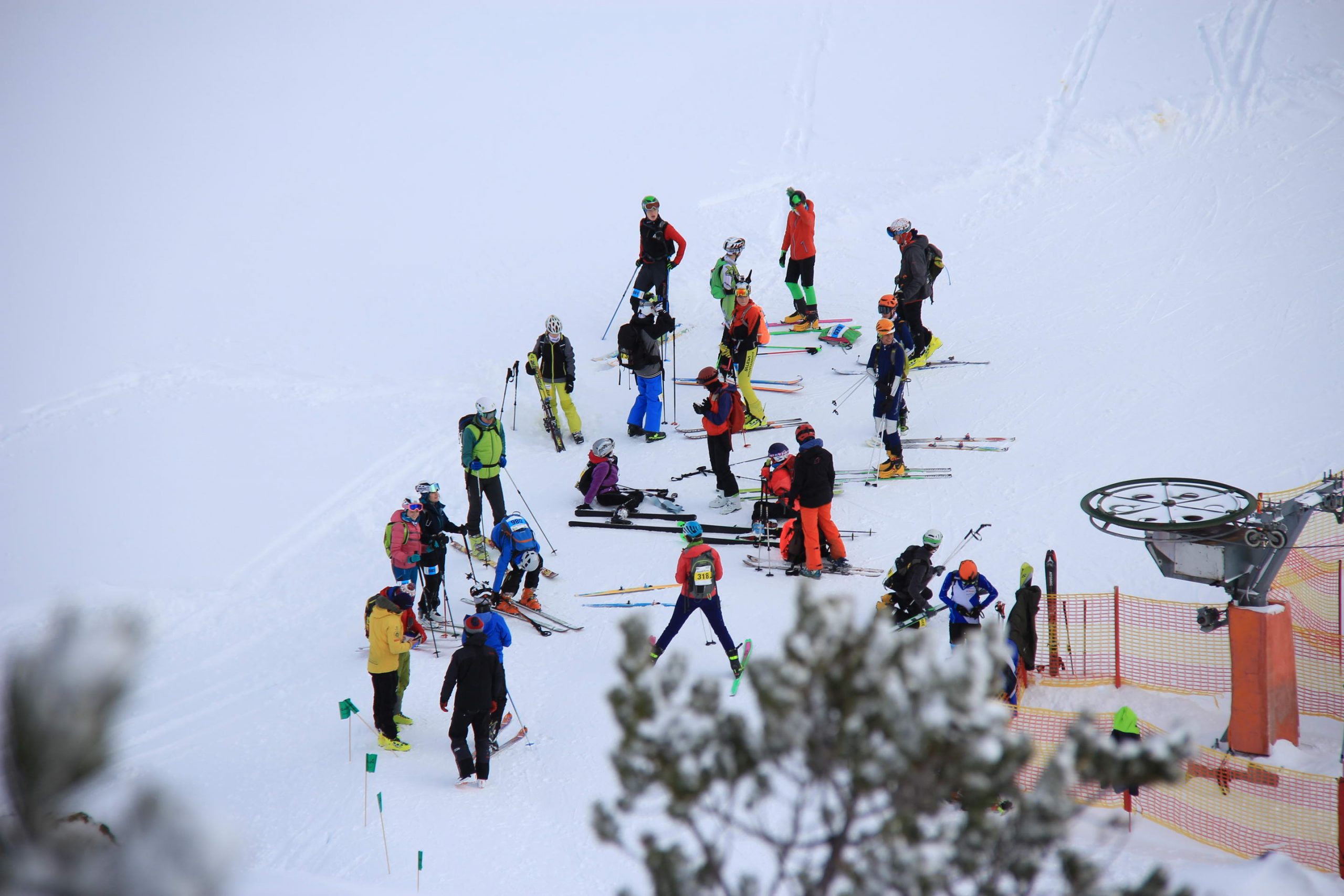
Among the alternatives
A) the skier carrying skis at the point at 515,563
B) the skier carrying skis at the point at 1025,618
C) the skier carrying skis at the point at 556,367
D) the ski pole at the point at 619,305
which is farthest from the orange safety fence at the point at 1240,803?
the ski pole at the point at 619,305

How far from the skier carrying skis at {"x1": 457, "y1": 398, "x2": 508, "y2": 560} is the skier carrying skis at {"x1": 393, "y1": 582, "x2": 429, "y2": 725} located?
5.61 ft

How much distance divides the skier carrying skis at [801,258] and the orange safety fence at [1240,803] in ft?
32.1

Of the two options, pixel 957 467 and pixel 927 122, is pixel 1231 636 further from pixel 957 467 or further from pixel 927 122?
pixel 927 122

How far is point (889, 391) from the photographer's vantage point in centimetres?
1230

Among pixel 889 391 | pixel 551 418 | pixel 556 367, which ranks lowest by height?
pixel 551 418

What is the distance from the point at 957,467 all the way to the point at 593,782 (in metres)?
6.51

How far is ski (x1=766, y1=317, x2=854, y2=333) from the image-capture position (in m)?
17.1

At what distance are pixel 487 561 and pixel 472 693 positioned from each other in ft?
13.9

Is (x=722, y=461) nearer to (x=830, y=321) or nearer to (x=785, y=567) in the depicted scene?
(x=785, y=567)

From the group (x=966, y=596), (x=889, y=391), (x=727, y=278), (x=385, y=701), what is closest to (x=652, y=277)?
(x=727, y=278)

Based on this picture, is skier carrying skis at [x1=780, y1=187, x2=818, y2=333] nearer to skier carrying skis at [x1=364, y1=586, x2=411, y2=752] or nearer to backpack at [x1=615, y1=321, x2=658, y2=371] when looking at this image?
backpack at [x1=615, y1=321, x2=658, y2=371]

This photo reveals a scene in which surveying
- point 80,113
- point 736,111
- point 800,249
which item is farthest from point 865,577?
point 80,113

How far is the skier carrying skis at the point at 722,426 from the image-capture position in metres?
12.1

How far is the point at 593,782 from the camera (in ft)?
26.7
